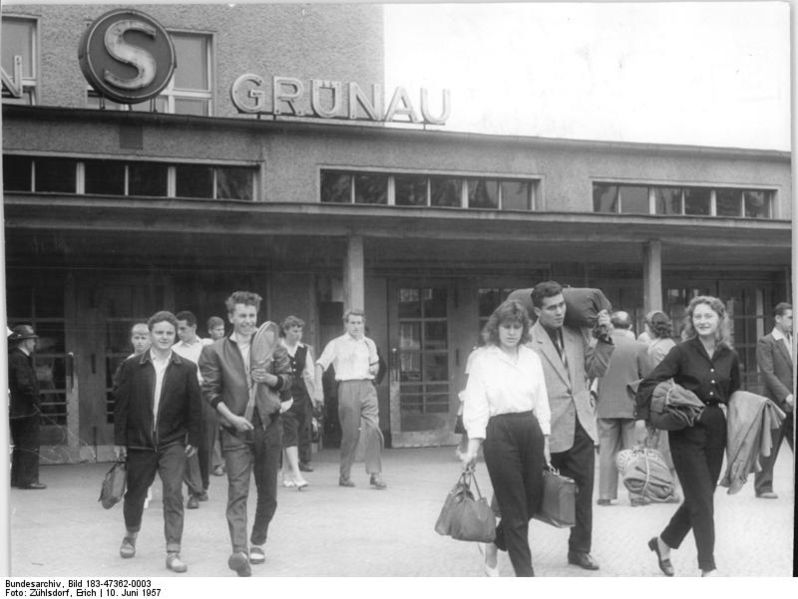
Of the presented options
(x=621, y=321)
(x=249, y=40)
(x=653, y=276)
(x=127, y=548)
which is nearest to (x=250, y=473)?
(x=127, y=548)

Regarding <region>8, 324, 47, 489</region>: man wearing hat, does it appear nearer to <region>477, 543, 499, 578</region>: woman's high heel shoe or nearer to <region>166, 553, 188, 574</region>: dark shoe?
<region>166, 553, 188, 574</region>: dark shoe

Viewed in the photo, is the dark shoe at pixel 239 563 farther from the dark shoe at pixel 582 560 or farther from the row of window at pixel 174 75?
the row of window at pixel 174 75

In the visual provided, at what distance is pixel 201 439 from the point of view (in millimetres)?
8664

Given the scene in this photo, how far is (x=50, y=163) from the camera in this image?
35.1 ft

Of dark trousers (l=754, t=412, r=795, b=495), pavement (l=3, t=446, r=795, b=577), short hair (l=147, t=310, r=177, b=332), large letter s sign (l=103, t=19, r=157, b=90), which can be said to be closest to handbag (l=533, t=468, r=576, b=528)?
pavement (l=3, t=446, r=795, b=577)

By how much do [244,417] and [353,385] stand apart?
3.24 metres

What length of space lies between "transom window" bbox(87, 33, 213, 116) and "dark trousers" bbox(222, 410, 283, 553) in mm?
5881

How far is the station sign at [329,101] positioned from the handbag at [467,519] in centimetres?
626

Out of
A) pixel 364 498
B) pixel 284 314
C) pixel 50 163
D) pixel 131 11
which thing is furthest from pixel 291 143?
pixel 364 498

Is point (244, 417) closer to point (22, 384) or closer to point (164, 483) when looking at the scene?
point (164, 483)

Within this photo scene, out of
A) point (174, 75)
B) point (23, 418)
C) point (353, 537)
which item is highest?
point (174, 75)

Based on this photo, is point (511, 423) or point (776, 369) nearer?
point (511, 423)

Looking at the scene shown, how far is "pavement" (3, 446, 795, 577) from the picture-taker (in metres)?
6.72

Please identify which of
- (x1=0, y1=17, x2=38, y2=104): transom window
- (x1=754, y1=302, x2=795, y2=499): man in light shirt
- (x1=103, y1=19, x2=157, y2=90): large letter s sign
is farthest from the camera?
(x1=0, y1=17, x2=38, y2=104): transom window
